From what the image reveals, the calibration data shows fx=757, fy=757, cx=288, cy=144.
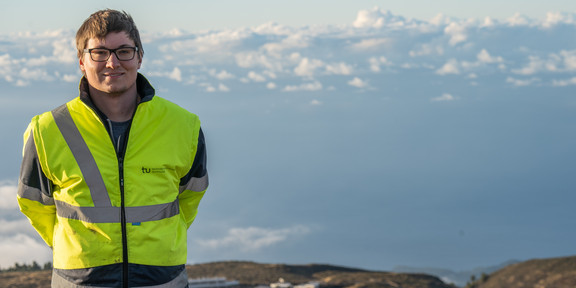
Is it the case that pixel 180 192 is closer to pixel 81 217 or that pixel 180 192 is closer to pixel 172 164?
pixel 172 164

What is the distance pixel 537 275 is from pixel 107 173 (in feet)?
104

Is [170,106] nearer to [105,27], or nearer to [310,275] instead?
[105,27]

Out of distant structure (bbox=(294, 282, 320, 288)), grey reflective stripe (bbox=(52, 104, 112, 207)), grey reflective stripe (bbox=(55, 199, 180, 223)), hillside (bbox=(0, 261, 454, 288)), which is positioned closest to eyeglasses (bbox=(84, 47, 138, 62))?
grey reflective stripe (bbox=(52, 104, 112, 207))

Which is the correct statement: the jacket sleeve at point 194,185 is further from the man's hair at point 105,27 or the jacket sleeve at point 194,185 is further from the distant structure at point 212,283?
the distant structure at point 212,283

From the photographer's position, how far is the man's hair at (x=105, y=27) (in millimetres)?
5023

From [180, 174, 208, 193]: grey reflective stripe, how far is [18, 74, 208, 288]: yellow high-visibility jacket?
0.30 metres

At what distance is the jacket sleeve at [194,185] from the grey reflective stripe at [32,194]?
95 centimetres

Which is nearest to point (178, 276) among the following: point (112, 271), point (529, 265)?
point (112, 271)

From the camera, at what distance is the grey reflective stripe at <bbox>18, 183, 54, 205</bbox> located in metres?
5.25

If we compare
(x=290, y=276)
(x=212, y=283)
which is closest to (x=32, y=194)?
(x=212, y=283)

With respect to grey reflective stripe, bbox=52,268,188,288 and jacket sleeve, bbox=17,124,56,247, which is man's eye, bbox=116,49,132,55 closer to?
jacket sleeve, bbox=17,124,56,247

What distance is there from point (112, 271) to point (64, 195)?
2.01ft

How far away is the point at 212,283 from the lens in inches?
1102

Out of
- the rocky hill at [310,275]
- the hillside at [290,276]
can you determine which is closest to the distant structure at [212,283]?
the hillside at [290,276]
